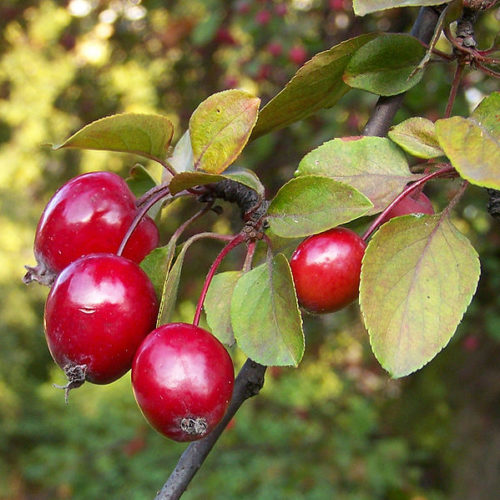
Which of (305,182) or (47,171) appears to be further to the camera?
(47,171)

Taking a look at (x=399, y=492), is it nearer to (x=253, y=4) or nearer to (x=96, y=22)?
(x=253, y=4)

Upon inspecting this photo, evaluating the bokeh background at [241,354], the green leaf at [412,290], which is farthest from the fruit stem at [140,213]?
the bokeh background at [241,354]

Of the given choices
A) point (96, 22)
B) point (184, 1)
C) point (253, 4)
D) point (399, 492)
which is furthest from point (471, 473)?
point (96, 22)

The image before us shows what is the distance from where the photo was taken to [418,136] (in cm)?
54

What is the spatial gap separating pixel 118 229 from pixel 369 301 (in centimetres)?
24

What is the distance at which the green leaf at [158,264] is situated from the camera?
0.60m

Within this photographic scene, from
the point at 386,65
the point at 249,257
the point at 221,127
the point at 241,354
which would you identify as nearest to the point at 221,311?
the point at 249,257

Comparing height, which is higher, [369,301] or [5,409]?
[369,301]

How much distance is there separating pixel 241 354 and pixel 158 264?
107 inches

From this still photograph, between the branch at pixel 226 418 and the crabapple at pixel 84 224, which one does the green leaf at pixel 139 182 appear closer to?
the crabapple at pixel 84 224

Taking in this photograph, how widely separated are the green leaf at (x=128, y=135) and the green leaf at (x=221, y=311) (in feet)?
0.45

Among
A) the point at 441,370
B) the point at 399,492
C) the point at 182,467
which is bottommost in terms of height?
the point at 399,492

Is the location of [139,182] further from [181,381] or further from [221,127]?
[181,381]

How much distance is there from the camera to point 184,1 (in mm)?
3258
